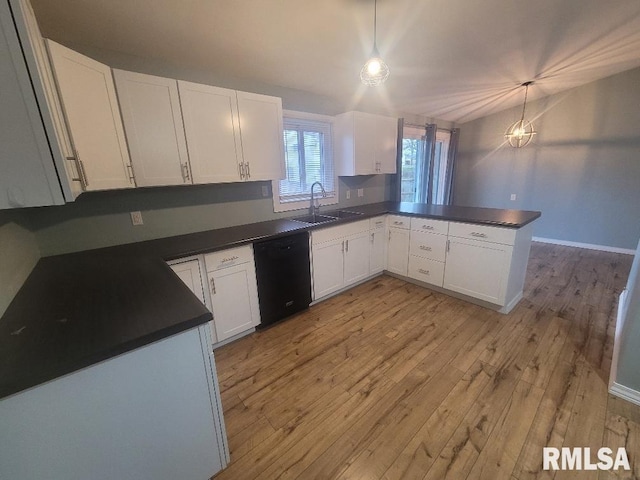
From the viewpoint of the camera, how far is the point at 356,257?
10.2 feet

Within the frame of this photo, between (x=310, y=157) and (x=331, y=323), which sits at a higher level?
(x=310, y=157)

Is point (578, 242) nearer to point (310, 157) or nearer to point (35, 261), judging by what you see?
point (310, 157)

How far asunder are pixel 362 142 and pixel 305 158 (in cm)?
75

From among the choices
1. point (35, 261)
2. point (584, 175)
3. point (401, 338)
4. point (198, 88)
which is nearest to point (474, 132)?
point (584, 175)

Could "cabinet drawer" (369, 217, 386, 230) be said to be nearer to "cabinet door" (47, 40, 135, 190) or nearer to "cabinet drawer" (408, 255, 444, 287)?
"cabinet drawer" (408, 255, 444, 287)

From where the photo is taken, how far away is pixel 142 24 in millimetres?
1654

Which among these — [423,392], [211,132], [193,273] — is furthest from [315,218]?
[423,392]

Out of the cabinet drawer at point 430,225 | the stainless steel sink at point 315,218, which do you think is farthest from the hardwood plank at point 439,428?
the stainless steel sink at point 315,218

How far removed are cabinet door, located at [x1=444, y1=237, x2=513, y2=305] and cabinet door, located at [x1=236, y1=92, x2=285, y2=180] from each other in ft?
6.69

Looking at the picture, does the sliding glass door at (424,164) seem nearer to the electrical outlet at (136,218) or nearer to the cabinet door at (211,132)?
the cabinet door at (211,132)

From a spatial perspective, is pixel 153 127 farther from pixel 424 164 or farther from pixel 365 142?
pixel 424 164

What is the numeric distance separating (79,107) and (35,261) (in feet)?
3.44

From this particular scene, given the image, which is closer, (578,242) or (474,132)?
(578,242)

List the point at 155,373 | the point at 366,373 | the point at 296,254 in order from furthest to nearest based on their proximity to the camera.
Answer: the point at 296,254, the point at 366,373, the point at 155,373
